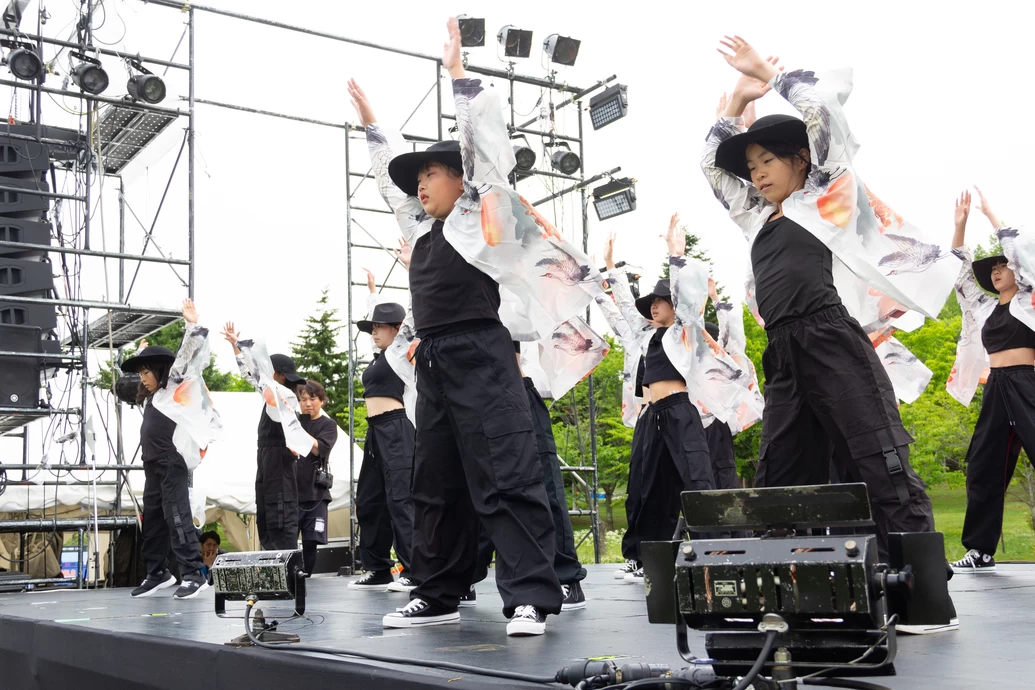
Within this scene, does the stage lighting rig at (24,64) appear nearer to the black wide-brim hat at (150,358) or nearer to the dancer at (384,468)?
the black wide-brim hat at (150,358)

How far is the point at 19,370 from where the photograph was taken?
28.0 ft

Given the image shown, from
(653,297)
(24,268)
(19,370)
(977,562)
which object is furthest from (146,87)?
(977,562)

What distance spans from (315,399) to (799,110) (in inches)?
222

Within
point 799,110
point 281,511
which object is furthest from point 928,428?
point 799,110

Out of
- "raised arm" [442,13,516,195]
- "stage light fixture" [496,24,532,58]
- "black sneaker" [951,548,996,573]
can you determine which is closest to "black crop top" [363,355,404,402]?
"raised arm" [442,13,516,195]

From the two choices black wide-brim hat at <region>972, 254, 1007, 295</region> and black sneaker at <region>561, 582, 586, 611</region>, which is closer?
black sneaker at <region>561, 582, 586, 611</region>

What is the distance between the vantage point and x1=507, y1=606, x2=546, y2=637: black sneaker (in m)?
3.15

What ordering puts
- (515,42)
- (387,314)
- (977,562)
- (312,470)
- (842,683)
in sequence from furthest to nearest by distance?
1. (515,42)
2. (312,470)
3. (387,314)
4. (977,562)
5. (842,683)

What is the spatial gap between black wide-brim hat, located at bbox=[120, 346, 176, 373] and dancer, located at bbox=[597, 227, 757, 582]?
3008 millimetres

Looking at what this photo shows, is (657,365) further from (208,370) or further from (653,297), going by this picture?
(208,370)

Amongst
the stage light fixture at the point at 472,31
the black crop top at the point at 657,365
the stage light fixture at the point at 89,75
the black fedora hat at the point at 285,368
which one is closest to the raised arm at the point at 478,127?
the black crop top at the point at 657,365

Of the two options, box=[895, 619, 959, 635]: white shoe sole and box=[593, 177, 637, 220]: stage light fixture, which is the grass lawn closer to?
box=[593, 177, 637, 220]: stage light fixture

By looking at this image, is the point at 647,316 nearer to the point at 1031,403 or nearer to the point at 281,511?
the point at 1031,403

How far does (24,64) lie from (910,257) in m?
7.63
